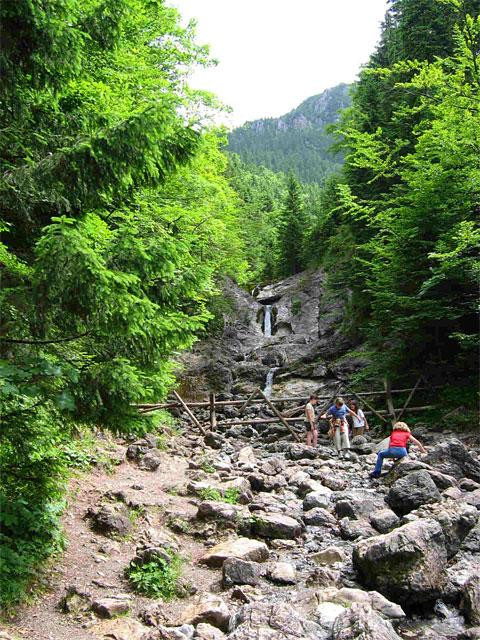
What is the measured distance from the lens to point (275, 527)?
23.5 ft

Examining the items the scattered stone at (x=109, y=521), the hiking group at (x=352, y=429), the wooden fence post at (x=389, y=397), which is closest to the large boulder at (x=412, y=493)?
the hiking group at (x=352, y=429)

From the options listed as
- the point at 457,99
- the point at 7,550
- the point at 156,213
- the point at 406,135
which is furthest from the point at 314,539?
the point at 406,135

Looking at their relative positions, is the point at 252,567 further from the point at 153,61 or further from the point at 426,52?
the point at 426,52

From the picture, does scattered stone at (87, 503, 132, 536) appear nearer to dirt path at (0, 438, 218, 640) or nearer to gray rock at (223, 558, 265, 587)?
dirt path at (0, 438, 218, 640)

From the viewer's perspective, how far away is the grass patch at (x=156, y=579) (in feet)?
16.8

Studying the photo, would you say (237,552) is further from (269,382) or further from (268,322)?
(268,322)

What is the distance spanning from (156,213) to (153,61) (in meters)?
6.51

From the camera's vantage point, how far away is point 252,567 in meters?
5.73

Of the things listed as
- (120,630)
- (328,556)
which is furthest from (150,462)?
(120,630)

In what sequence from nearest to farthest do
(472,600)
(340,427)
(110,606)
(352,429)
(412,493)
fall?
(110,606) < (472,600) < (412,493) < (340,427) < (352,429)

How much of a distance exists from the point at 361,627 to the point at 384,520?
348 cm

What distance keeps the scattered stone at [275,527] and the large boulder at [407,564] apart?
145 cm

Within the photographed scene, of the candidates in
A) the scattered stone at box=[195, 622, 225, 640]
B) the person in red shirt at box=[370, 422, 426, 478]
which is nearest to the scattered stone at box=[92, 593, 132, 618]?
the scattered stone at box=[195, 622, 225, 640]

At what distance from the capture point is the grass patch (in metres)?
5.12
